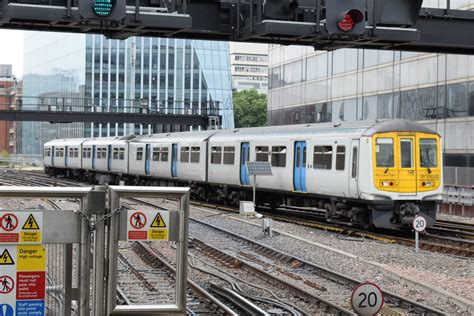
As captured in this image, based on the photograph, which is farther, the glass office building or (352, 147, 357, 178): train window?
the glass office building

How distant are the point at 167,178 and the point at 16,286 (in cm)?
3038

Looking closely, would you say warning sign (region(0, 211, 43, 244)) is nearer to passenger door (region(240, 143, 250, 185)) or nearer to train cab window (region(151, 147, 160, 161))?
passenger door (region(240, 143, 250, 185))

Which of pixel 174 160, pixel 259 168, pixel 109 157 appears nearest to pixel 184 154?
pixel 174 160

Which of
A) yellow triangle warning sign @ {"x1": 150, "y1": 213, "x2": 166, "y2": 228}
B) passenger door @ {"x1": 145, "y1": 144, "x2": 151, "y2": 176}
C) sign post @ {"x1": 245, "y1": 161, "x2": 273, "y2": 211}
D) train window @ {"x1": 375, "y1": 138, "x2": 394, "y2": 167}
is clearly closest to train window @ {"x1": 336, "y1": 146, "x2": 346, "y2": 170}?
train window @ {"x1": 375, "y1": 138, "x2": 394, "y2": 167}

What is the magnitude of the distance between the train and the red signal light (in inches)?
364

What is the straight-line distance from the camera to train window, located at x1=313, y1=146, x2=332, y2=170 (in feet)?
70.8

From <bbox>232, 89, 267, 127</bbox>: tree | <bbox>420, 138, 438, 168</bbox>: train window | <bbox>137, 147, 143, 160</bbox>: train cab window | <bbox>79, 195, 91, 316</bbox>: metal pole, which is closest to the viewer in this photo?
<bbox>79, 195, 91, 316</bbox>: metal pole

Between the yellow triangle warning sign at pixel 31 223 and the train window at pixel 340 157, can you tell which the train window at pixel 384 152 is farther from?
the yellow triangle warning sign at pixel 31 223

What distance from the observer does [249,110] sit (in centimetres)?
12400

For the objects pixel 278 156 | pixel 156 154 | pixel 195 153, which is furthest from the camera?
pixel 156 154

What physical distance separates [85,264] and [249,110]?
118896mm

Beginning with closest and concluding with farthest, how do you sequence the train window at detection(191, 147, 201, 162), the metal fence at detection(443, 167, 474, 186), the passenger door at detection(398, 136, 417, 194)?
the passenger door at detection(398, 136, 417, 194)
the train window at detection(191, 147, 201, 162)
the metal fence at detection(443, 167, 474, 186)

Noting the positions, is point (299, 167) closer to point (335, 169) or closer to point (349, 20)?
point (335, 169)

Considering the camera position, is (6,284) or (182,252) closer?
(6,284)
